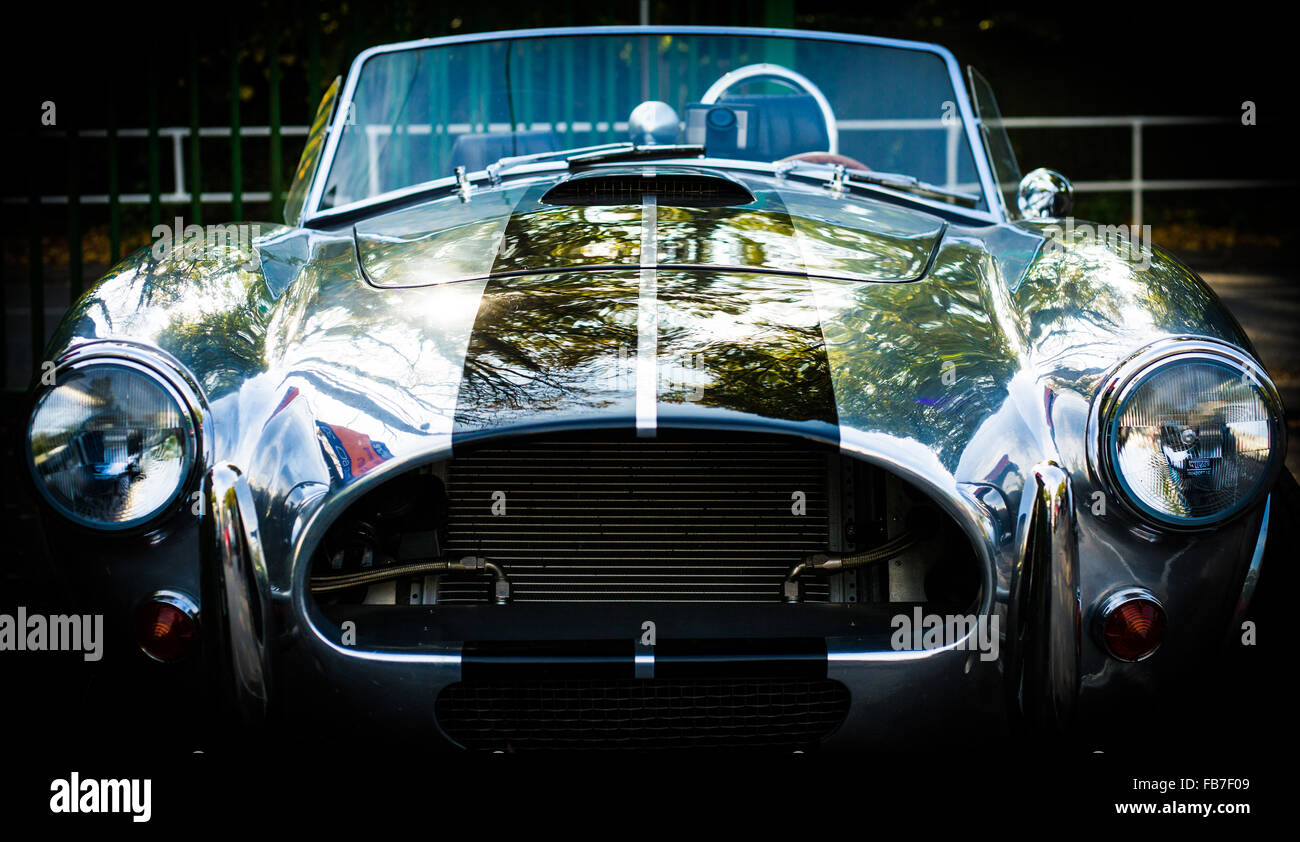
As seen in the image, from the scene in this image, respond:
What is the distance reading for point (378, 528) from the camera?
6.21 ft

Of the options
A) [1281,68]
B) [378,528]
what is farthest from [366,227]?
[1281,68]

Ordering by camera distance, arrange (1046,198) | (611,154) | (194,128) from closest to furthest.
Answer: (611,154), (1046,198), (194,128)

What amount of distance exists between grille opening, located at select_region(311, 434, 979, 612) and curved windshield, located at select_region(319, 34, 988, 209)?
126 centimetres

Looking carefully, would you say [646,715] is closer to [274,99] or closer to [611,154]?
[611,154]

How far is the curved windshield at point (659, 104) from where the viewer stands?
9.74 ft

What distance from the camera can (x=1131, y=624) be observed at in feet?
5.67

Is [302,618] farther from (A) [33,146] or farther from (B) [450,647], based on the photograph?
(A) [33,146]

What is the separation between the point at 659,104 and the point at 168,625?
1812mm

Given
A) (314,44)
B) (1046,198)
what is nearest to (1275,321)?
(1046,198)

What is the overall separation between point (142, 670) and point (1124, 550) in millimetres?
1407

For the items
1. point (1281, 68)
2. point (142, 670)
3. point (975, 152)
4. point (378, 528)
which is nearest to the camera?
point (142, 670)

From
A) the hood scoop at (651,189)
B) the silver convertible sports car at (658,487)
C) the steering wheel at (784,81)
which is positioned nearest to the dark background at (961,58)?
the steering wheel at (784,81)

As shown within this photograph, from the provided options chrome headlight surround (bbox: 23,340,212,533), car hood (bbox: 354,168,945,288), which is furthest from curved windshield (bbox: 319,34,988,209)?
chrome headlight surround (bbox: 23,340,212,533)

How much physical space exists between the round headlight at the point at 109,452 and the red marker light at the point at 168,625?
122 millimetres
